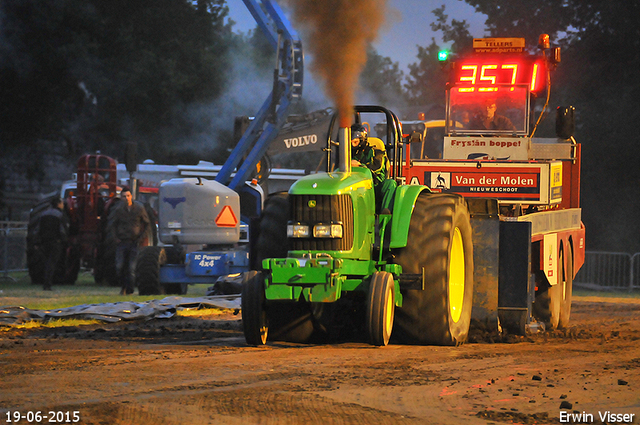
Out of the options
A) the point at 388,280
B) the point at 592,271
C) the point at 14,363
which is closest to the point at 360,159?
the point at 388,280

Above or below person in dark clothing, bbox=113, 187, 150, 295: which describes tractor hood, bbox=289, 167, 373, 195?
above

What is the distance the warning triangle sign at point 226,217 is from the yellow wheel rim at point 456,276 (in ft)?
25.6

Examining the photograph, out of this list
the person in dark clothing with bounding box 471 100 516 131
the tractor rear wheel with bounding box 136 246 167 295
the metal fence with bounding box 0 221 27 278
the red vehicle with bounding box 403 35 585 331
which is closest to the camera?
the red vehicle with bounding box 403 35 585 331

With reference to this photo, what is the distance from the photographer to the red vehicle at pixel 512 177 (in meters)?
11.1

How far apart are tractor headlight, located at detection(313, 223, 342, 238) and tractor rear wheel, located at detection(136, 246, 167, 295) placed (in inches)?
356

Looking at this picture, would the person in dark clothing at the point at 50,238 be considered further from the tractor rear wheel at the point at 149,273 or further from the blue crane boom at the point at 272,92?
the blue crane boom at the point at 272,92

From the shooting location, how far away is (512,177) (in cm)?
1313

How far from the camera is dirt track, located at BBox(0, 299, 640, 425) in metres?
6.49

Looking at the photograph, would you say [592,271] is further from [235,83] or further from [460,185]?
[235,83]

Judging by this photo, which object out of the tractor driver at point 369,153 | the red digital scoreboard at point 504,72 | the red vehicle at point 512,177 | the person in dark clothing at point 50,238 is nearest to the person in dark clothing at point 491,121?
the red vehicle at point 512,177

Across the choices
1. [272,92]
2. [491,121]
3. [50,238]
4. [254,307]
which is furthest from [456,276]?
[50,238]

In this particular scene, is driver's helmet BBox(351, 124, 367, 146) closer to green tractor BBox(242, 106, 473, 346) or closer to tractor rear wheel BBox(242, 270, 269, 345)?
green tractor BBox(242, 106, 473, 346)

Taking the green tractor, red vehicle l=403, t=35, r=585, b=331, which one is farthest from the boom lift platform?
the green tractor

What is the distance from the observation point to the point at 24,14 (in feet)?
106
